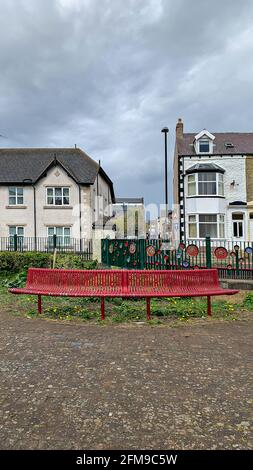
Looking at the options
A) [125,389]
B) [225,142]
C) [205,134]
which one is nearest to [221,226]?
[205,134]

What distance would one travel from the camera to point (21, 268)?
13.9 m

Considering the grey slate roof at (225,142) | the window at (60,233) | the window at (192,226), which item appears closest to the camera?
the window at (192,226)

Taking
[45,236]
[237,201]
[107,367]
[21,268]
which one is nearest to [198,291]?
[107,367]

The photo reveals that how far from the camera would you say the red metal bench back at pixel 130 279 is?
6953mm

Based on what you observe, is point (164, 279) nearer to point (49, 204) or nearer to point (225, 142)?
point (49, 204)

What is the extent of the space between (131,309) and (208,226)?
19.9 meters

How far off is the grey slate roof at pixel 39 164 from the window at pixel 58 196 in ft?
5.05

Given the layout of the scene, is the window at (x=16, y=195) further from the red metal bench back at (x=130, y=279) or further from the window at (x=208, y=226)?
the red metal bench back at (x=130, y=279)

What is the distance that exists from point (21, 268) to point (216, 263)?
8.04 meters

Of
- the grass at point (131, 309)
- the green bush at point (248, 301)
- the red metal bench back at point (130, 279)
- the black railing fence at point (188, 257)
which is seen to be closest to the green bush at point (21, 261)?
the black railing fence at point (188, 257)

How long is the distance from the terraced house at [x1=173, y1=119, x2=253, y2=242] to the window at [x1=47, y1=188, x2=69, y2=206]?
32.1 feet

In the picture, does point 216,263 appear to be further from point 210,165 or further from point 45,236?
point 45,236

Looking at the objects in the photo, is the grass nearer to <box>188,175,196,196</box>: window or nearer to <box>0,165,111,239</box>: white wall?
<box>188,175,196,196</box>: window

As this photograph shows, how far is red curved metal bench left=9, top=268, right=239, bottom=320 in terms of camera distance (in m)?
6.87
